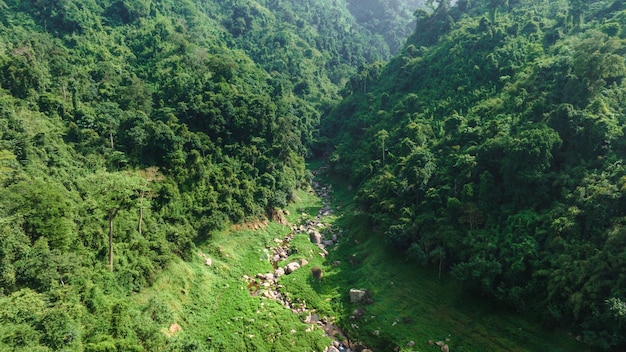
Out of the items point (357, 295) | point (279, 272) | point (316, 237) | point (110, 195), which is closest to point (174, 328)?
point (110, 195)

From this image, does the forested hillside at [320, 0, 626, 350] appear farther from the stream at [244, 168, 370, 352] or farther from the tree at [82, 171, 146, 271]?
the tree at [82, 171, 146, 271]

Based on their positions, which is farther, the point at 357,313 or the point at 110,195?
the point at 357,313

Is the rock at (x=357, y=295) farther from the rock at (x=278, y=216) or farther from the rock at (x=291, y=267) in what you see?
the rock at (x=278, y=216)

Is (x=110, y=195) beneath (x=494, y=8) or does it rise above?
beneath

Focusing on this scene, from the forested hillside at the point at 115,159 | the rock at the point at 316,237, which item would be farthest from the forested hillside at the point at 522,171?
the forested hillside at the point at 115,159

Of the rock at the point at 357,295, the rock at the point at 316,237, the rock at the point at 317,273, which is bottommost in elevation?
the rock at the point at 317,273

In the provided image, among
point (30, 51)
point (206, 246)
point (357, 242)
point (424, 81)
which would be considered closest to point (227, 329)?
point (206, 246)

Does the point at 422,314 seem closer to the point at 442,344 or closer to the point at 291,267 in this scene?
the point at 442,344
